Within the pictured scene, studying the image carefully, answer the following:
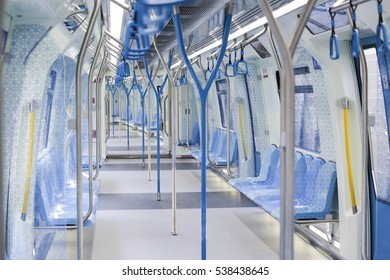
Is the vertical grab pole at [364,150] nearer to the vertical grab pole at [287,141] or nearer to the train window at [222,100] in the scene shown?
the vertical grab pole at [287,141]

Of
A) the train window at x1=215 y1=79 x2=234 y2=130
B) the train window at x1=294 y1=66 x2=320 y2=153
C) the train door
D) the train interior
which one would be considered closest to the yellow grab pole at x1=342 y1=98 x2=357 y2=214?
the train interior

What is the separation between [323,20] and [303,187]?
230 cm

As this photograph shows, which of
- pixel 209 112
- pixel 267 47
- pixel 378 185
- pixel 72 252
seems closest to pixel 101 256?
pixel 72 252

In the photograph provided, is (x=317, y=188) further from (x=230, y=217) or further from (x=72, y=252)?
(x=72, y=252)

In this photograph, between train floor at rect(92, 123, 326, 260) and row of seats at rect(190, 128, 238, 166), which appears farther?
row of seats at rect(190, 128, 238, 166)

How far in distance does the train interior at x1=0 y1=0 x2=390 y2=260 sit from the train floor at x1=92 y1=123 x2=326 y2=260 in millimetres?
26

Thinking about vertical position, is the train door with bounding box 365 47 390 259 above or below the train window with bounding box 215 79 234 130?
below

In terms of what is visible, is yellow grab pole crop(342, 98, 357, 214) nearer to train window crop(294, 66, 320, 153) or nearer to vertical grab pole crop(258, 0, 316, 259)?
train window crop(294, 66, 320, 153)

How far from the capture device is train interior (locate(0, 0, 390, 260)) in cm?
313

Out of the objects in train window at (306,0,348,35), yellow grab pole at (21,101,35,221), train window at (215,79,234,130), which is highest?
train window at (306,0,348,35)

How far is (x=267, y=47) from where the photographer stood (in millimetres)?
6910

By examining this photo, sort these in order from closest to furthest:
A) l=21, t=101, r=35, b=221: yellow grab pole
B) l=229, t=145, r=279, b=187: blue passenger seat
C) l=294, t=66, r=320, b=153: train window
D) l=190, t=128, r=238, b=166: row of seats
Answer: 1. l=21, t=101, r=35, b=221: yellow grab pole
2. l=294, t=66, r=320, b=153: train window
3. l=229, t=145, r=279, b=187: blue passenger seat
4. l=190, t=128, r=238, b=166: row of seats

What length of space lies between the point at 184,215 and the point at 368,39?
11.7 ft

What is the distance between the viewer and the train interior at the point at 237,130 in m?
3.13
